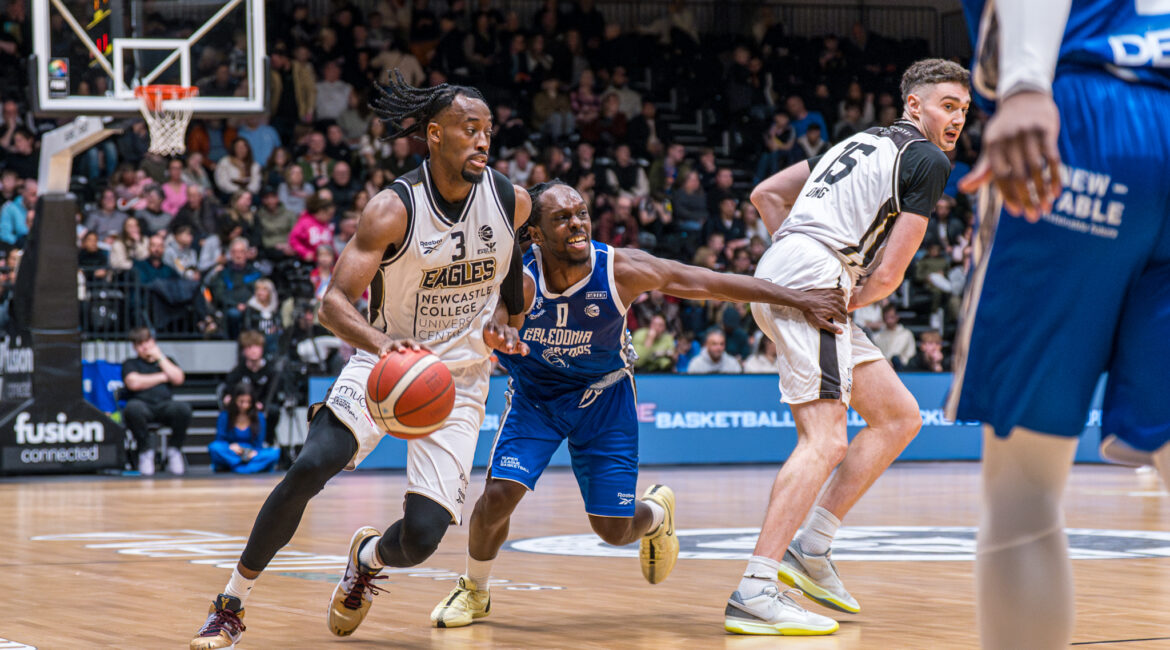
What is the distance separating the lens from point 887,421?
5.16m

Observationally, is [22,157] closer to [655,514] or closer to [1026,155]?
[655,514]

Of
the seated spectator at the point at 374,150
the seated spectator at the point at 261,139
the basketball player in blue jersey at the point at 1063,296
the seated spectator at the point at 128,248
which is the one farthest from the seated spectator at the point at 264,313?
the basketball player in blue jersey at the point at 1063,296

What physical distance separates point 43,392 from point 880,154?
32.2 ft

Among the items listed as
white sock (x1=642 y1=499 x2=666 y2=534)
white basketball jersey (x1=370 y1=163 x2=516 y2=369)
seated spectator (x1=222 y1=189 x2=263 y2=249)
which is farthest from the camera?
seated spectator (x1=222 y1=189 x2=263 y2=249)

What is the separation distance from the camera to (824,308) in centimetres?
491

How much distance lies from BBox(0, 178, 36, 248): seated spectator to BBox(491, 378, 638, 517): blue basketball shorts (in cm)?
1059

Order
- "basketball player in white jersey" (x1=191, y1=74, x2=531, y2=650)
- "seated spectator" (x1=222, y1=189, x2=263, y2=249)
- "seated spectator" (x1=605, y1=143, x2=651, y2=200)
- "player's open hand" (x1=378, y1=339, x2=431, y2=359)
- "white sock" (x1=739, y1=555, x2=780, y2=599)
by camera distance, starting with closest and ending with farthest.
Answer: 1. "player's open hand" (x1=378, y1=339, x2=431, y2=359)
2. "basketball player in white jersey" (x1=191, y1=74, x2=531, y2=650)
3. "white sock" (x1=739, y1=555, x2=780, y2=599)
4. "seated spectator" (x1=222, y1=189, x2=263, y2=249)
5. "seated spectator" (x1=605, y1=143, x2=651, y2=200)

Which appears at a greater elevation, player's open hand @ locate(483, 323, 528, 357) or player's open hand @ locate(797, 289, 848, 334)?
player's open hand @ locate(797, 289, 848, 334)

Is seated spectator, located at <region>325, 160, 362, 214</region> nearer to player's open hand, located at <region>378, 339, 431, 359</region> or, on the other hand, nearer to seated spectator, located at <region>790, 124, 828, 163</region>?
seated spectator, located at <region>790, 124, 828, 163</region>

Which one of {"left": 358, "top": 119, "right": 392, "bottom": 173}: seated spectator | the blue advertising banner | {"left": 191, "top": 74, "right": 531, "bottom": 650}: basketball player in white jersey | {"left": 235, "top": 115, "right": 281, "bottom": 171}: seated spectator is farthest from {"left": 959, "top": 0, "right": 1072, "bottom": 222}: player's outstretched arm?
{"left": 235, "top": 115, "right": 281, "bottom": 171}: seated spectator

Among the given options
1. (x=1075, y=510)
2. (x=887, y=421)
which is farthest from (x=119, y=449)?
(x=887, y=421)

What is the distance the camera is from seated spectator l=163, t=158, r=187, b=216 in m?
15.0

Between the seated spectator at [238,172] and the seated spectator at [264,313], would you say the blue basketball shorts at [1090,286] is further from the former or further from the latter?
the seated spectator at [238,172]

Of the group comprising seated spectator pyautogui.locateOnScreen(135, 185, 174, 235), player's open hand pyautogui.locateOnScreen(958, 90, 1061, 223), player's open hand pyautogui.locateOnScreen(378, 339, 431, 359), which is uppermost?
player's open hand pyautogui.locateOnScreen(958, 90, 1061, 223)
